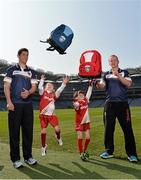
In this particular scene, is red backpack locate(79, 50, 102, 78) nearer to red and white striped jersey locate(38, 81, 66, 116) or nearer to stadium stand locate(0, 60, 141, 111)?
red and white striped jersey locate(38, 81, 66, 116)

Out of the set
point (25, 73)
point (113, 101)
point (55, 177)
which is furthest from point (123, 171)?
point (25, 73)

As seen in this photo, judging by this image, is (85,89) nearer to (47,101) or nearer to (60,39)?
(47,101)

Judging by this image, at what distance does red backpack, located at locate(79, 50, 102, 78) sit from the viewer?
320 inches

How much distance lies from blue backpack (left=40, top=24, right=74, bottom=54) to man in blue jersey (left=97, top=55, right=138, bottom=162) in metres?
0.97

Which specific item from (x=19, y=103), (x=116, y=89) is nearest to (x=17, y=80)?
(x=19, y=103)

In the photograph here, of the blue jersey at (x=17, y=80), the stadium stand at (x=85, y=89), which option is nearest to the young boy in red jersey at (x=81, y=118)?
the blue jersey at (x=17, y=80)

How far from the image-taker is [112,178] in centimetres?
610

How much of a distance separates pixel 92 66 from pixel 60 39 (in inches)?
35.0

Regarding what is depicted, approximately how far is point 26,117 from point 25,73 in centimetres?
87

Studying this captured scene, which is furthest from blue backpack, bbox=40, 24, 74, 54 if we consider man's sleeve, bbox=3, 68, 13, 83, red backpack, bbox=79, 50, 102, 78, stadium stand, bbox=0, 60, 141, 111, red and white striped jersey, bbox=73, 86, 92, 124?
stadium stand, bbox=0, 60, 141, 111

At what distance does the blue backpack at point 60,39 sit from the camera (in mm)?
7797

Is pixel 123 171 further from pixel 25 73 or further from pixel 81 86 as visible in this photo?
pixel 81 86

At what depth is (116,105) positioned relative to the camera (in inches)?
322

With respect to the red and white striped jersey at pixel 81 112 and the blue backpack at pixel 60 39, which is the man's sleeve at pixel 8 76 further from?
the red and white striped jersey at pixel 81 112
